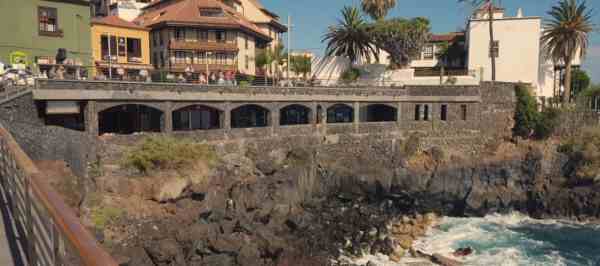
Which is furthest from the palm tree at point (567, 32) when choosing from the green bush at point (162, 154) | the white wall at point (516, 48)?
the green bush at point (162, 154)

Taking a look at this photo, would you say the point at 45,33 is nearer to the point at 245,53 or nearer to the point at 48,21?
the point at 48,21

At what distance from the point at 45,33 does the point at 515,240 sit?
3387 cm

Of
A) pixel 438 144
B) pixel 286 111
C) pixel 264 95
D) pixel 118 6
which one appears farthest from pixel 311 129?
pixel 118 6

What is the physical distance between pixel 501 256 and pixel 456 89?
20277mm

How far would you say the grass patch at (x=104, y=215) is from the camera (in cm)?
1912

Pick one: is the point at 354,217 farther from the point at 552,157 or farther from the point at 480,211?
the point at 552,157

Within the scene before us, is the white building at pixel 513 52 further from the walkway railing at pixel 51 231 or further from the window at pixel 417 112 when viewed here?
the walkway railing at pixel 51 231

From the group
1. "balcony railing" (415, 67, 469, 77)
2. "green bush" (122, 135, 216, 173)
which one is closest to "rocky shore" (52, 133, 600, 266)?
"green bush" (122, 135, 216, 173)

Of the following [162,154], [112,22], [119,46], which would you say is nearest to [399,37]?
[119,46]

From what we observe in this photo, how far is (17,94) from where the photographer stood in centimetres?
1972

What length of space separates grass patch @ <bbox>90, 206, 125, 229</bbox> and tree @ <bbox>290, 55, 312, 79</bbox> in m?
28.8

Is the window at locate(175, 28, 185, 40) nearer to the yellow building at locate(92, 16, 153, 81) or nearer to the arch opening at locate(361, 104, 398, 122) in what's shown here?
the yellow building at locate(92, 16, 153, 81)

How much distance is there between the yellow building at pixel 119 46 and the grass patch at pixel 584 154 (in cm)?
3793

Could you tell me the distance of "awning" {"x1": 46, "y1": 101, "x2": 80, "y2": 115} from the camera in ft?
73.9
